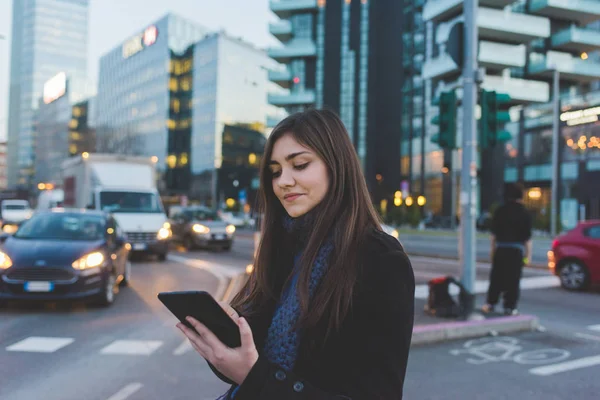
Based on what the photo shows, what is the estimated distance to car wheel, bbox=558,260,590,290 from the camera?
11.1 meters

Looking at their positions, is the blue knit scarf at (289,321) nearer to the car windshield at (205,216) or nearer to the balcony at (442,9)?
the car windshield at (205,216)

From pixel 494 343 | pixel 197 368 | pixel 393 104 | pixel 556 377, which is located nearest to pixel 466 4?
pixel 494 343

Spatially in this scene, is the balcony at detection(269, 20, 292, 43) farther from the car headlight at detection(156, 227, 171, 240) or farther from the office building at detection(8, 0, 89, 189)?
the office building at detection(8, 0, 89, 189)

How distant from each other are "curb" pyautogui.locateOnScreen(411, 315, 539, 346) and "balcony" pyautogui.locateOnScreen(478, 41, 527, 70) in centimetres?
4094

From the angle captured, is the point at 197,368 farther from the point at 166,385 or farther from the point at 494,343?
the point at 494,343

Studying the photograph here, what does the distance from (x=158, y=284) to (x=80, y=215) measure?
2.34 m

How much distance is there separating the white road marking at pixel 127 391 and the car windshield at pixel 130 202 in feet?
40.4

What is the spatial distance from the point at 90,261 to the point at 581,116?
116 ft

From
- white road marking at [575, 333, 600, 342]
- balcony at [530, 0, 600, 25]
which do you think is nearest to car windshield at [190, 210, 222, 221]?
white road marking at [575, 333, 600, 342]

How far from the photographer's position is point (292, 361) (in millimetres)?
1520

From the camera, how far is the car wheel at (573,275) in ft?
36.3

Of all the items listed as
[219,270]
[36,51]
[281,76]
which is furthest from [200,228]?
[36,51]

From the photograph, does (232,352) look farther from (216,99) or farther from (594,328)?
(216,99)

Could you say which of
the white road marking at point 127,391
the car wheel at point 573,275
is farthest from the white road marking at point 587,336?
the white road marking at point 127,391
